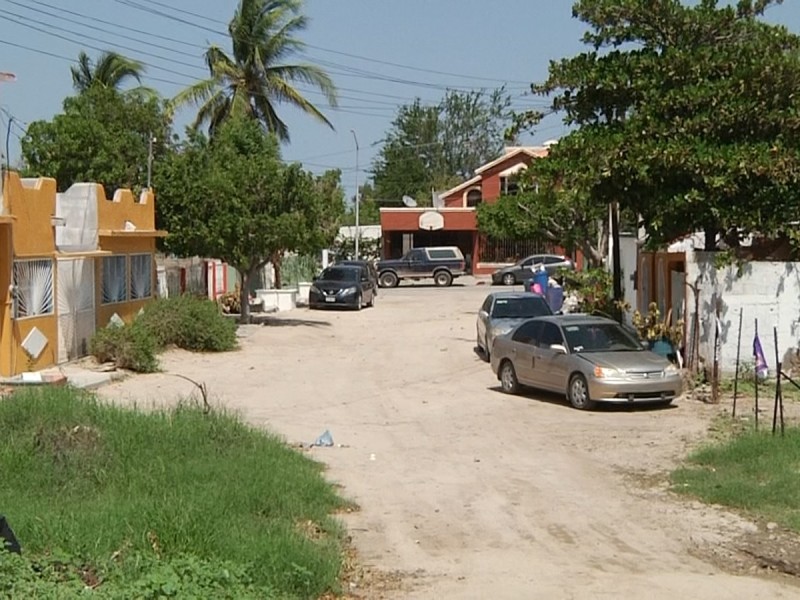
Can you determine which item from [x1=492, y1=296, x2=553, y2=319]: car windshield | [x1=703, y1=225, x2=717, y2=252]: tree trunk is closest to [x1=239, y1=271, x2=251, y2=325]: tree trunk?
[x1=492, y1=296, x2=553, y2=319]: car windshield

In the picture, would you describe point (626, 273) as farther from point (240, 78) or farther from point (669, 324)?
point (240, 78)

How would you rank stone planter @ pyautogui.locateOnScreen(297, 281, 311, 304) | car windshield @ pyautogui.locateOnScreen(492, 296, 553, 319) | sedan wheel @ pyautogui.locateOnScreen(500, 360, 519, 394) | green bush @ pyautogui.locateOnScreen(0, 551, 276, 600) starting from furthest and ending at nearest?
stone planter @ pyautogui.locateOnScreen(297, 281, 311, 304) → car windshield @ pyautogui.locateOnScreen(492, 296, 553, 319) → sedan wheel @ pyautogui.locateOnScreen(500, 360, 519, 394) → green bush @ pyautogui.locateOnScreen(0, 551, 276, 600)

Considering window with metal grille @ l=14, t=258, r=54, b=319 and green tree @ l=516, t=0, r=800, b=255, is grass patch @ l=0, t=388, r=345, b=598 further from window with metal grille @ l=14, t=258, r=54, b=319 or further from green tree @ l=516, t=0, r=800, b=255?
green tree @ l=516, t=0, r=800, b=255

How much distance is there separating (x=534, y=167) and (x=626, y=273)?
801 centimetres

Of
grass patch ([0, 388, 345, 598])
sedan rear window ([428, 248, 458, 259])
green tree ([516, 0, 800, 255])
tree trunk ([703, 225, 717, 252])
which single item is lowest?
grass patch ([0, 388, 345, 598])

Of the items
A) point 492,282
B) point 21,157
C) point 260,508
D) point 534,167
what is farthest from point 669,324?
point 492,282

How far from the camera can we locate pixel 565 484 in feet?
45.3

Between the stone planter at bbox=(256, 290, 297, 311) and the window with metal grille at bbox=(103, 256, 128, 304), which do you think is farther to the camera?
the stone planter at bbox=(256, 290, 297, 311)

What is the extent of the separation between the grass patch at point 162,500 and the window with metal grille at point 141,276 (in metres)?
16.8

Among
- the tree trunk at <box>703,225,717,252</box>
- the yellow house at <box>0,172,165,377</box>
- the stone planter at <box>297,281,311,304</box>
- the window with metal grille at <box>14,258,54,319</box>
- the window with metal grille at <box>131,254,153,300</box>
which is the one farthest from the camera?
the stone planter at <box>297,281,311,304</box>

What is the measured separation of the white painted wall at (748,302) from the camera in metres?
22.8

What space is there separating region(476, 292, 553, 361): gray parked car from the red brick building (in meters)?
36.2

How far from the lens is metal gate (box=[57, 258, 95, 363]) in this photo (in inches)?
997

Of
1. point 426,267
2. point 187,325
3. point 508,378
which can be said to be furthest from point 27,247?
point 426,267
